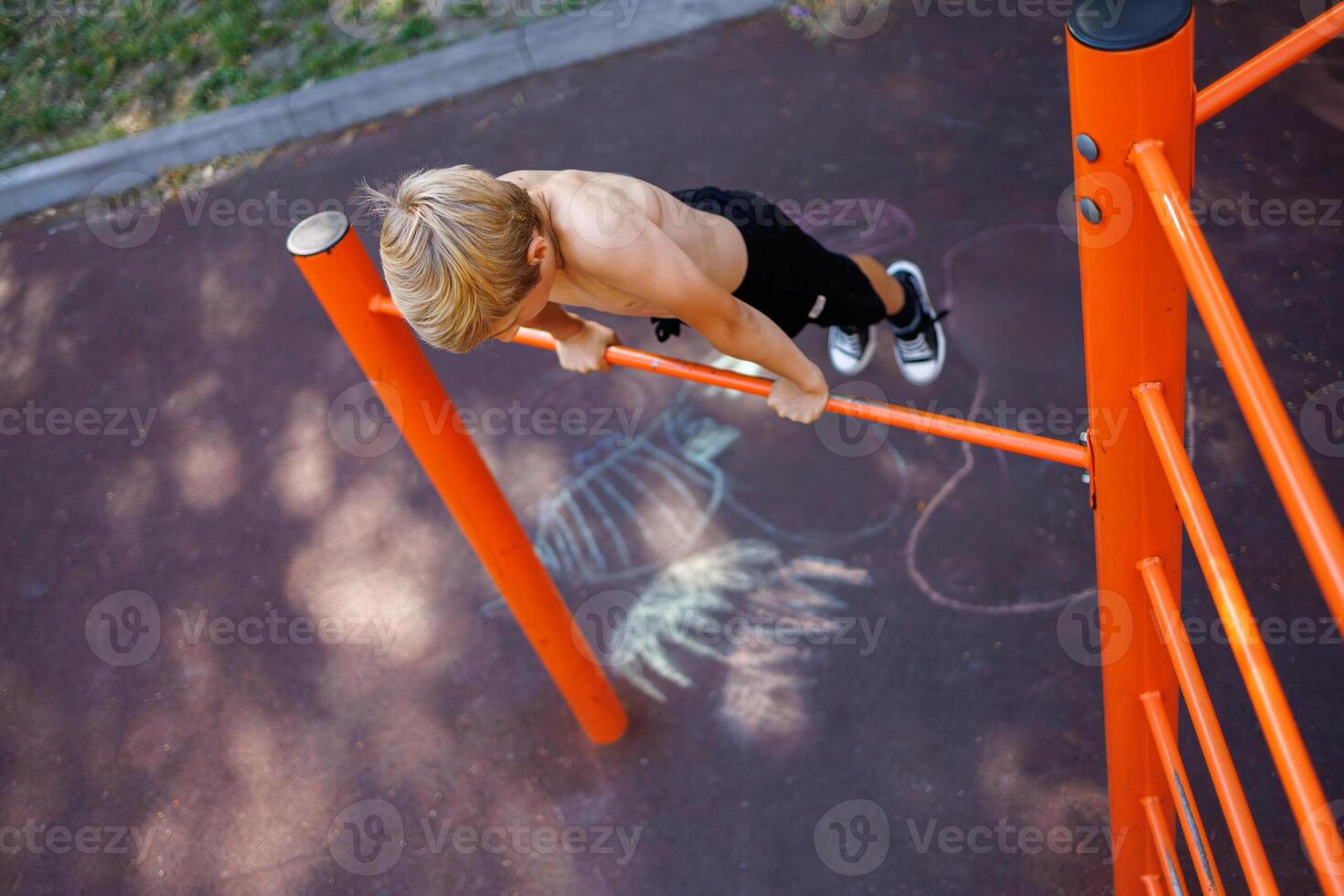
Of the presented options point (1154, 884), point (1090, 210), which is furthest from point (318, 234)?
point (1154, 884)

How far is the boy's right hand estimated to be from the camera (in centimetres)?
213

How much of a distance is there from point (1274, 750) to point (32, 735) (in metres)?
3.07

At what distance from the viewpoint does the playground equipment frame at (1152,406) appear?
87 centimetres

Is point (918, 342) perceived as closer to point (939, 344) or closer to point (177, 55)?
point (939, 344)

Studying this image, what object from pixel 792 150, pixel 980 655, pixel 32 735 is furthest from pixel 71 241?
pixel 980 655

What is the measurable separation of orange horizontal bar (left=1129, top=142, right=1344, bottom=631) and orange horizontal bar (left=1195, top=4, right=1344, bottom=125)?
0.17 meters

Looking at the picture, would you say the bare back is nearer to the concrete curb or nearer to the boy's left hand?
the boy's left hand

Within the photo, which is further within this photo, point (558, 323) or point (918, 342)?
point (918, 342)

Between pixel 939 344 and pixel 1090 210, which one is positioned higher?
pixel 1090 210

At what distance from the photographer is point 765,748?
244 centimetres

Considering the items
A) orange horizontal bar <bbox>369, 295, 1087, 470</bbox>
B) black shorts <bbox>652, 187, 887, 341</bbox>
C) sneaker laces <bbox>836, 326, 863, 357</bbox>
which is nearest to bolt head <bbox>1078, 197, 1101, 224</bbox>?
orange horizontal bar <bbox>369, 295, 1087, 470</bbox>

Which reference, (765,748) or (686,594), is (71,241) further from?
(765,748)

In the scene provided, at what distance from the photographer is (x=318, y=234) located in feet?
5.82

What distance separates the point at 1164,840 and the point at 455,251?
1391 millimetres
